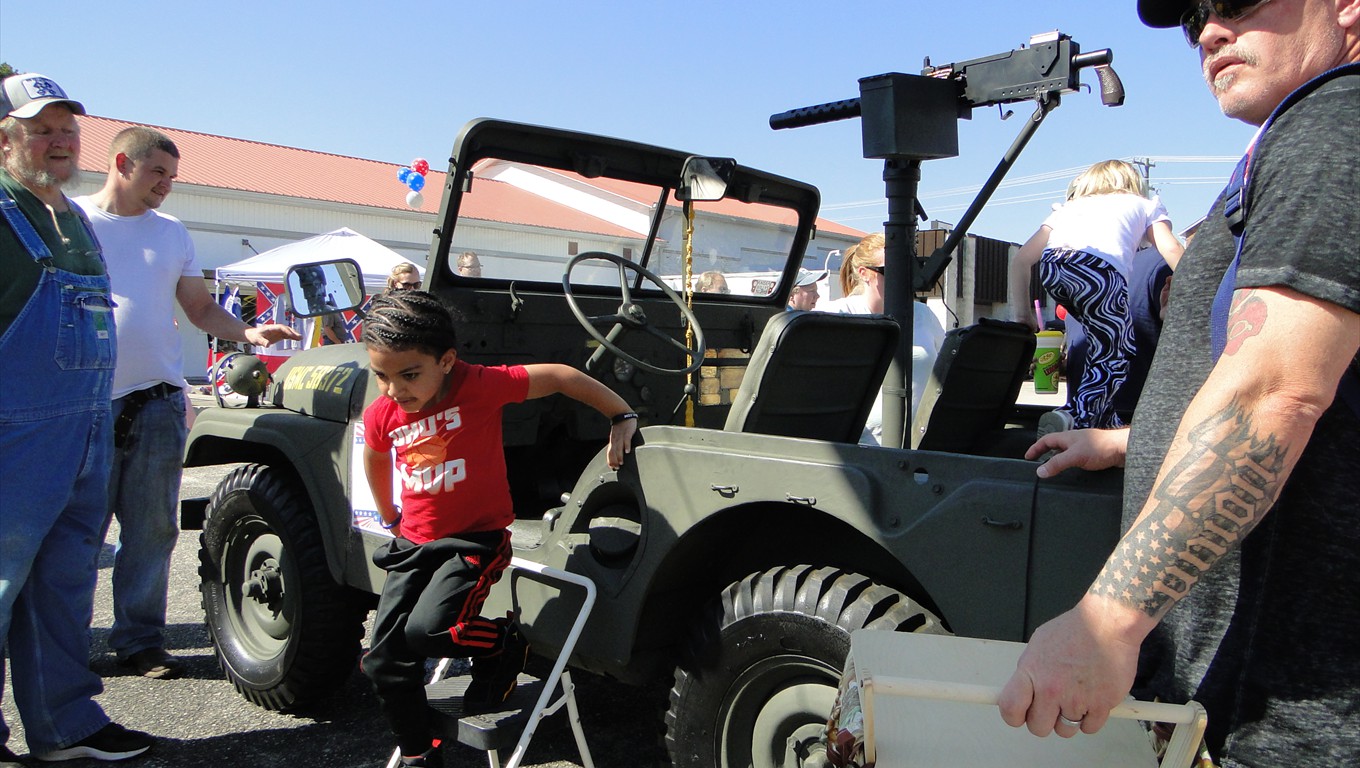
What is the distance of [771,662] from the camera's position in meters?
2.31

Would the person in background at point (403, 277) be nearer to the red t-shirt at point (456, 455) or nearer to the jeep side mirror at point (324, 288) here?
the jeep side mirror at point (324, 288)

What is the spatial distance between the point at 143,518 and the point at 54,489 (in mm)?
886

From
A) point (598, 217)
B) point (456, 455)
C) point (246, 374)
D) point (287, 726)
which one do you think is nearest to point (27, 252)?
point (246, 374)

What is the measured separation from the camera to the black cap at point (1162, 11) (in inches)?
55.5

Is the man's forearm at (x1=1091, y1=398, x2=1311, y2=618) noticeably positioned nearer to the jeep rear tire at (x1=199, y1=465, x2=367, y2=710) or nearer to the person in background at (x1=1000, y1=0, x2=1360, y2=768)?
the person in background at (x1=1000, y1=0, x2=1360, y2=768)

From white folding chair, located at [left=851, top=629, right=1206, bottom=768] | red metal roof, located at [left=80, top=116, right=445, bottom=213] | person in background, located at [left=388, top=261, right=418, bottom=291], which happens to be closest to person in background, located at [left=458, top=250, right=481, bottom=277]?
person in background, located at [left=388, top=261, right=418, bottom=291]

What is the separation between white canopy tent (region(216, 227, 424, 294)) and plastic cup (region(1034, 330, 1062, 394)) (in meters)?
11.5

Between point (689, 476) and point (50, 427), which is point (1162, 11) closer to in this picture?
point (689, 476)

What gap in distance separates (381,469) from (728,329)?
1.76 meters

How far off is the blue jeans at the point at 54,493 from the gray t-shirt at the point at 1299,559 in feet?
10.2

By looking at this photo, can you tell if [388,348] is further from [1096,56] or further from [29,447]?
[1096,56]

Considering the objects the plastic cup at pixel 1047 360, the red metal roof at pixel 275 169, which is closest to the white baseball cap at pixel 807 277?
the plastic cup at pixel 1047 360

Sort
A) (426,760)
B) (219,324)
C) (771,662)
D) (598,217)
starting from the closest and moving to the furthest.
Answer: (771,662), (426,760), (219,324), (598,217)

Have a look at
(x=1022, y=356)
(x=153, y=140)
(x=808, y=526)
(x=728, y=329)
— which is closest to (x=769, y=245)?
(x=728, y=329)
